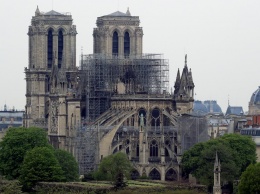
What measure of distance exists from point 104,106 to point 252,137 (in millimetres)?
14827

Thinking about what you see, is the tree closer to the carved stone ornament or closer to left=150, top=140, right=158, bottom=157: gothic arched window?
left=150, top=140, right=158, bottom=157: gothic arched window

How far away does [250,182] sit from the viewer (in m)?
115

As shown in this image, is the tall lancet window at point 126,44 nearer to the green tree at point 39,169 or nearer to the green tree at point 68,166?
the green tree at point 68,166

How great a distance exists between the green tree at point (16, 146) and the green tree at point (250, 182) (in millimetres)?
24144

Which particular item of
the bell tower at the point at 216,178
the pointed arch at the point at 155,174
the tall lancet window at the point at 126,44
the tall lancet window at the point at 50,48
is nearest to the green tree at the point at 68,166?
the pointed arch at the point at 155,174

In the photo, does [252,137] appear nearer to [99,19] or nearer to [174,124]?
[174,124]

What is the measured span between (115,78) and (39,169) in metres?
34.6

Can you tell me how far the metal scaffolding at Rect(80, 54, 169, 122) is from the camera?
159875 mm

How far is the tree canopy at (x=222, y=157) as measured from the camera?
133 m

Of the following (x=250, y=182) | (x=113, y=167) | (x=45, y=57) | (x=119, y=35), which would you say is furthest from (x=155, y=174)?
(x=250, y=182)

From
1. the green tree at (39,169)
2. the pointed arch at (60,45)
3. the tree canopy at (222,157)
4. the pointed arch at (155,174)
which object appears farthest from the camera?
the pointed arch at (60,45)

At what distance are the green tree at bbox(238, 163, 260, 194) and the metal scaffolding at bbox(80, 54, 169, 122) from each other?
43.9m

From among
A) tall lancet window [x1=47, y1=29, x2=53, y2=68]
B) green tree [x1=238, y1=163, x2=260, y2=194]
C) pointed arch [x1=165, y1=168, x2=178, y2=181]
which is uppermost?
tall lancet window [x1=47, y1=29, x2=53, y2=68]

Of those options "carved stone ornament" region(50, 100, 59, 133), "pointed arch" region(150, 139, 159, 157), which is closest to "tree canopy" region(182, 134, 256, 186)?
"pointed arch" region(150, 139, 159, 157)
